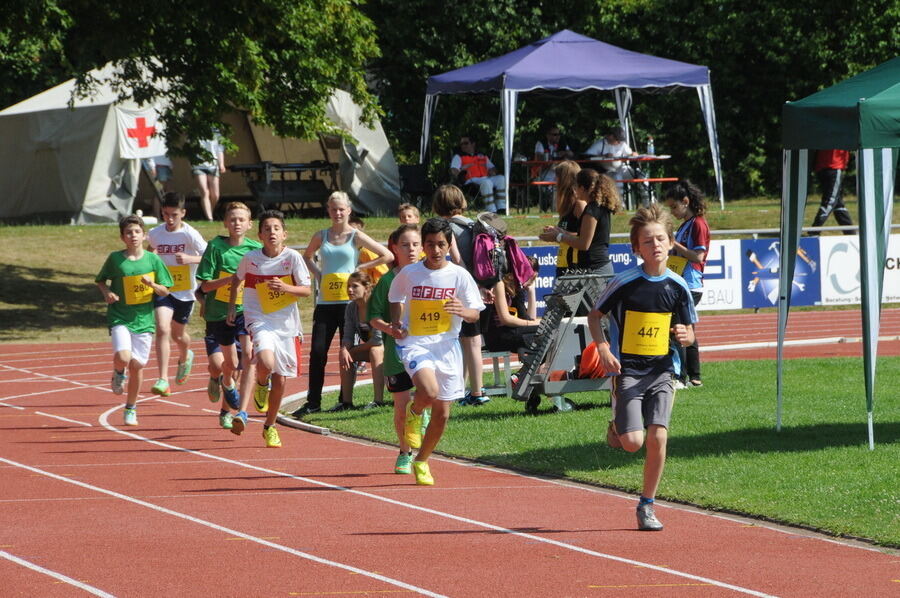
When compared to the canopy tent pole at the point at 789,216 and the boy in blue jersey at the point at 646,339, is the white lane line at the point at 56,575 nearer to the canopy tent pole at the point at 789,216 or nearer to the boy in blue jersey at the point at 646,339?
the boy in blue jersey at the point at 646,339

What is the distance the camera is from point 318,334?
12.8m

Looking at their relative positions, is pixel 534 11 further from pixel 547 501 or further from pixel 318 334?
pixel 547 501

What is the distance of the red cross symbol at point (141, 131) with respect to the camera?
93.7 feet

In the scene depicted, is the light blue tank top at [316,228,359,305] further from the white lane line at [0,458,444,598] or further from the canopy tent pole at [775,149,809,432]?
the canopy tent pole at [775,149,809,432]

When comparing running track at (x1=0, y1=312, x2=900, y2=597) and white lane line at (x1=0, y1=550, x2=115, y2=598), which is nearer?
white lane line at (x1=0, y1=550, x2=115, y2=598)

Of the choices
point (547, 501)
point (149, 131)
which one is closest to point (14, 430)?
point (547, 501)

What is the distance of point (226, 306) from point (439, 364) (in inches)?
140

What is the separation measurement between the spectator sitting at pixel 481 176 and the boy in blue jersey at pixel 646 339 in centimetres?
1829

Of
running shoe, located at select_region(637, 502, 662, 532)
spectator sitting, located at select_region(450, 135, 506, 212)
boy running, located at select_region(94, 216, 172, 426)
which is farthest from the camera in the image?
spectator sitting, located at select_region(450, 135, 506, 212)

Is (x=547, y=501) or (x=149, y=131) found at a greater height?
(x=149, y=131)

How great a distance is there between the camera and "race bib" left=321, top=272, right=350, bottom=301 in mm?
12531

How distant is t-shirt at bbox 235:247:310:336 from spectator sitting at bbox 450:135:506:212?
50.9ft

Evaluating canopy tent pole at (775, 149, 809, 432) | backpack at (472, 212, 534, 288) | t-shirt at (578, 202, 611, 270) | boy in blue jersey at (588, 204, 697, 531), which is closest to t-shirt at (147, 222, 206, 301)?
backpack at (472, 212, 534, 288)

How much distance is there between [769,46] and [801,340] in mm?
15849
